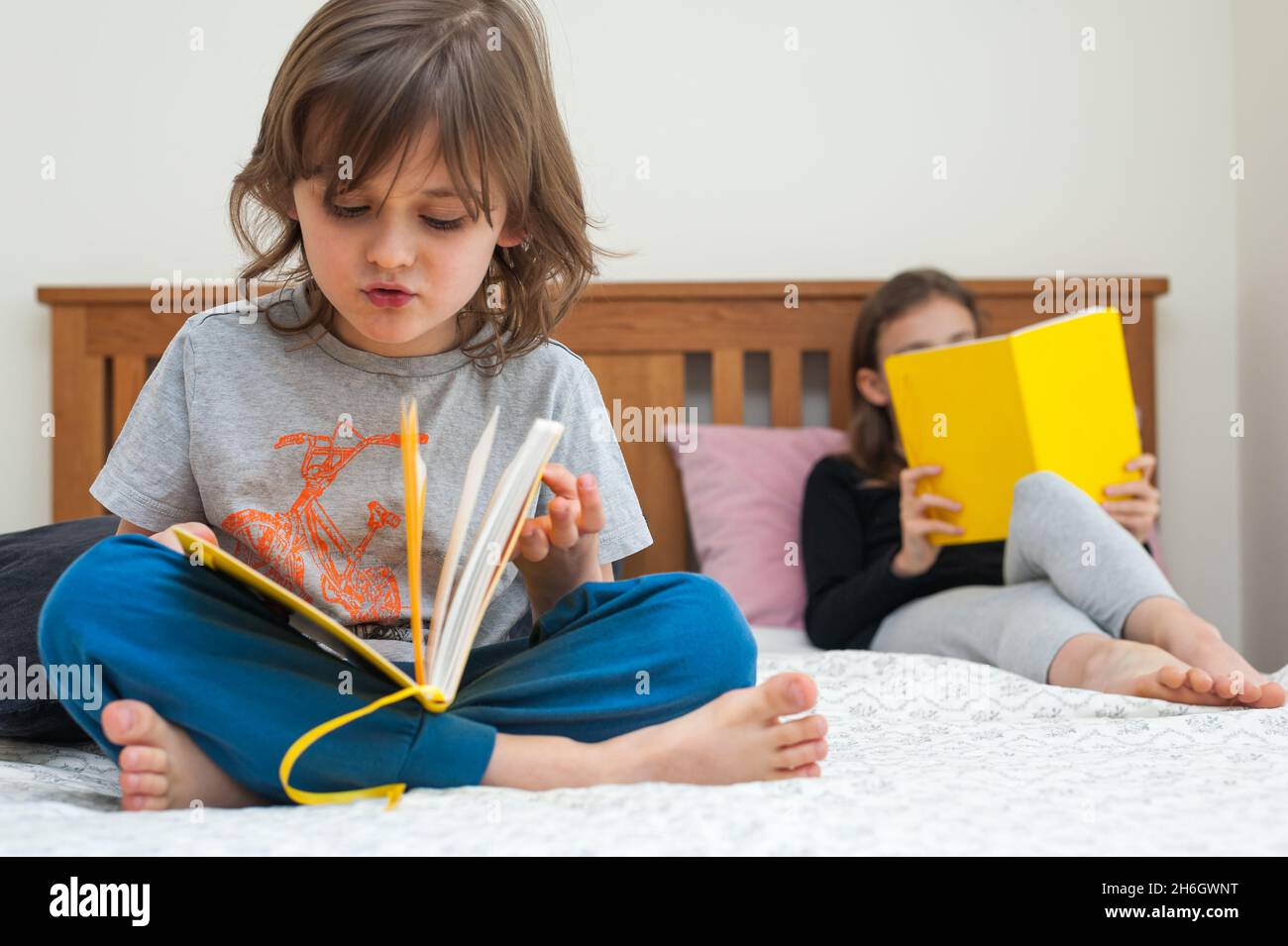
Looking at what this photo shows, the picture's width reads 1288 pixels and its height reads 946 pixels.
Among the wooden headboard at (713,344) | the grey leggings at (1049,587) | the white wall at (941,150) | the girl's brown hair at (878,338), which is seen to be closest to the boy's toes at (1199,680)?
the grey leggings at (1049,587)

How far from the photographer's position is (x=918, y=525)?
1460 millimetres

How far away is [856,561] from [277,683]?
106 cm

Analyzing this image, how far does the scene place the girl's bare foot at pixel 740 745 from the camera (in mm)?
722

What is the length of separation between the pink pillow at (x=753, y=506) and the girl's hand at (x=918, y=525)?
0.89 feet

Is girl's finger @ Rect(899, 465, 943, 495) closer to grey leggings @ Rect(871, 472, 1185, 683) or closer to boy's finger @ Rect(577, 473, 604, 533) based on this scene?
grey leggings @ Rect(871, 472, 1185, 683)

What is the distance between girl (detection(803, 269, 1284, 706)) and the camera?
1091 mm

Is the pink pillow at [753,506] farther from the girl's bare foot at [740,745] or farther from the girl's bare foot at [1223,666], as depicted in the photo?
the girl's bare foot at [740,745]

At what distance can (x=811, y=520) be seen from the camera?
1.69m

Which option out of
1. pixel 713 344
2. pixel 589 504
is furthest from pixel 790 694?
pixel 713 344

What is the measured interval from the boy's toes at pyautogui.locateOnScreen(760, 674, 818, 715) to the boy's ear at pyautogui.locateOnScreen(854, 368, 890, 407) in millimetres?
1076

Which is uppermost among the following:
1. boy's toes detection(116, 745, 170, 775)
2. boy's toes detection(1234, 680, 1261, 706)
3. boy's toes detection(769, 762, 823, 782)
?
boy's toes detection(116, 745, 170, 775)

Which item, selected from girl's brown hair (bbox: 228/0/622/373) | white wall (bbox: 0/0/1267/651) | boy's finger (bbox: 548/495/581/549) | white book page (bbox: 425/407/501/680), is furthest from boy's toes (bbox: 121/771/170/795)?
white wall (bbox: 0/0/1267/651)
